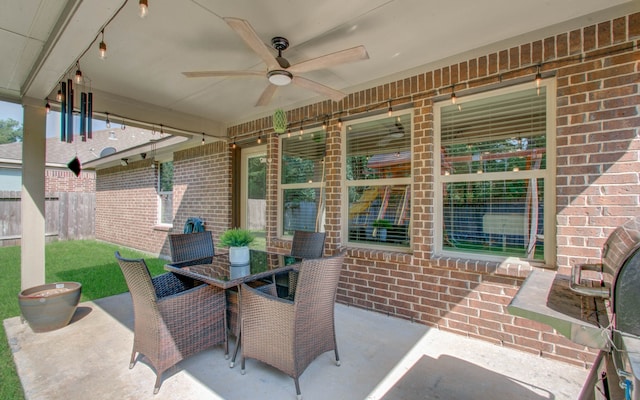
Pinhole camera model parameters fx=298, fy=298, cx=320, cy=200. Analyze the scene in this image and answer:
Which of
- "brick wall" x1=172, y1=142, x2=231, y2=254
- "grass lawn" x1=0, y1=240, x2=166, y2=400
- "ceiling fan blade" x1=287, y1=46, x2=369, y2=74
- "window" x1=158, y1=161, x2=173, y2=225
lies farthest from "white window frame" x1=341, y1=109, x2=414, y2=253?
"window" x1=158, y1=161, x2=173, y2=225

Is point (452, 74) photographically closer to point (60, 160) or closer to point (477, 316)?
point (477, 316)

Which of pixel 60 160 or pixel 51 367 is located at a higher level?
pixel 60 160

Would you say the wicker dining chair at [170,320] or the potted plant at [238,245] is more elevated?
the potted plant at [238,245]

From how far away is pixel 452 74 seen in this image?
296 centimetres

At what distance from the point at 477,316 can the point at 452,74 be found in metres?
2.36

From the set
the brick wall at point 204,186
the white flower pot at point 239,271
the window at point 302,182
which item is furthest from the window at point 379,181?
the brick wall at point 204,186

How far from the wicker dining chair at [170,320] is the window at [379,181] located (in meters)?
1.97

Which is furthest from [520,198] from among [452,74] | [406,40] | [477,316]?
[406,40]

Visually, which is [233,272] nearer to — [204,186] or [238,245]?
[238,245]

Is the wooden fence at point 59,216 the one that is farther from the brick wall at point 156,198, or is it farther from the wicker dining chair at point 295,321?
the wicker dining chair at point 295,321

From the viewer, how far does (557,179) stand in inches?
97.3

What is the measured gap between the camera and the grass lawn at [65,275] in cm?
233

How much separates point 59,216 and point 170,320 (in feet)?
35.8

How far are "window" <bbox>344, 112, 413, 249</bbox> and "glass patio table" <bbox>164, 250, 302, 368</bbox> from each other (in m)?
1.14
